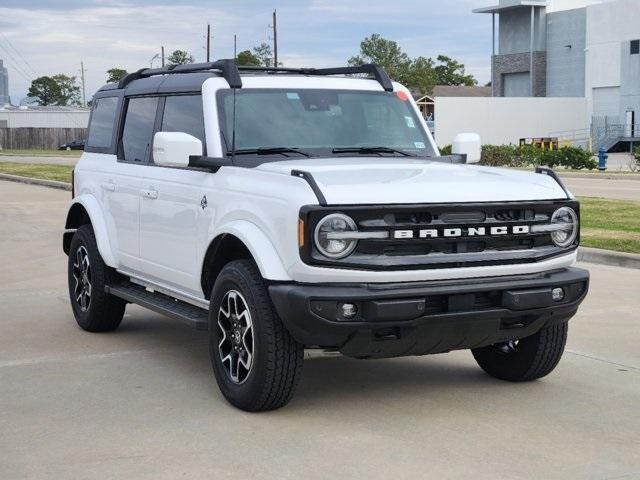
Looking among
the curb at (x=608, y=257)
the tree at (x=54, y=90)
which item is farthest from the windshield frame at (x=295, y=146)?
the tree at (x=54, y=90)

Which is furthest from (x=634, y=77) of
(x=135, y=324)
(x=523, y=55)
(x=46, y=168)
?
(x=135, y=324)

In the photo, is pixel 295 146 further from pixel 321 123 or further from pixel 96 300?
pixel 96 300

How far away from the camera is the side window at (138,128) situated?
26.6 feet

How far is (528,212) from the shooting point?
629 cm

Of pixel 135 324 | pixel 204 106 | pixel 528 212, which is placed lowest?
pixel 135 324

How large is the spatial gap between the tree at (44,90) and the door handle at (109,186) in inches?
6252

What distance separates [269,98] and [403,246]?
6.19ft

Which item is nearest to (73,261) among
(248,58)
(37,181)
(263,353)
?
(263,353)

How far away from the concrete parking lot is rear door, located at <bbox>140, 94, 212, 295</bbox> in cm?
68

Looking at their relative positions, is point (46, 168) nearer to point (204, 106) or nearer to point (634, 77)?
point (204, 106)

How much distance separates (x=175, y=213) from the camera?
23.8 feet

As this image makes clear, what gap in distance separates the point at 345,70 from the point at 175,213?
1883mm

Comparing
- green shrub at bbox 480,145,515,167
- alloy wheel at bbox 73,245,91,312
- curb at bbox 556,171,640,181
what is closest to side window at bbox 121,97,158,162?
alloy wheel at bbox 73,245,91,312

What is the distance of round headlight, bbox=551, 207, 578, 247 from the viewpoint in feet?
21.1
